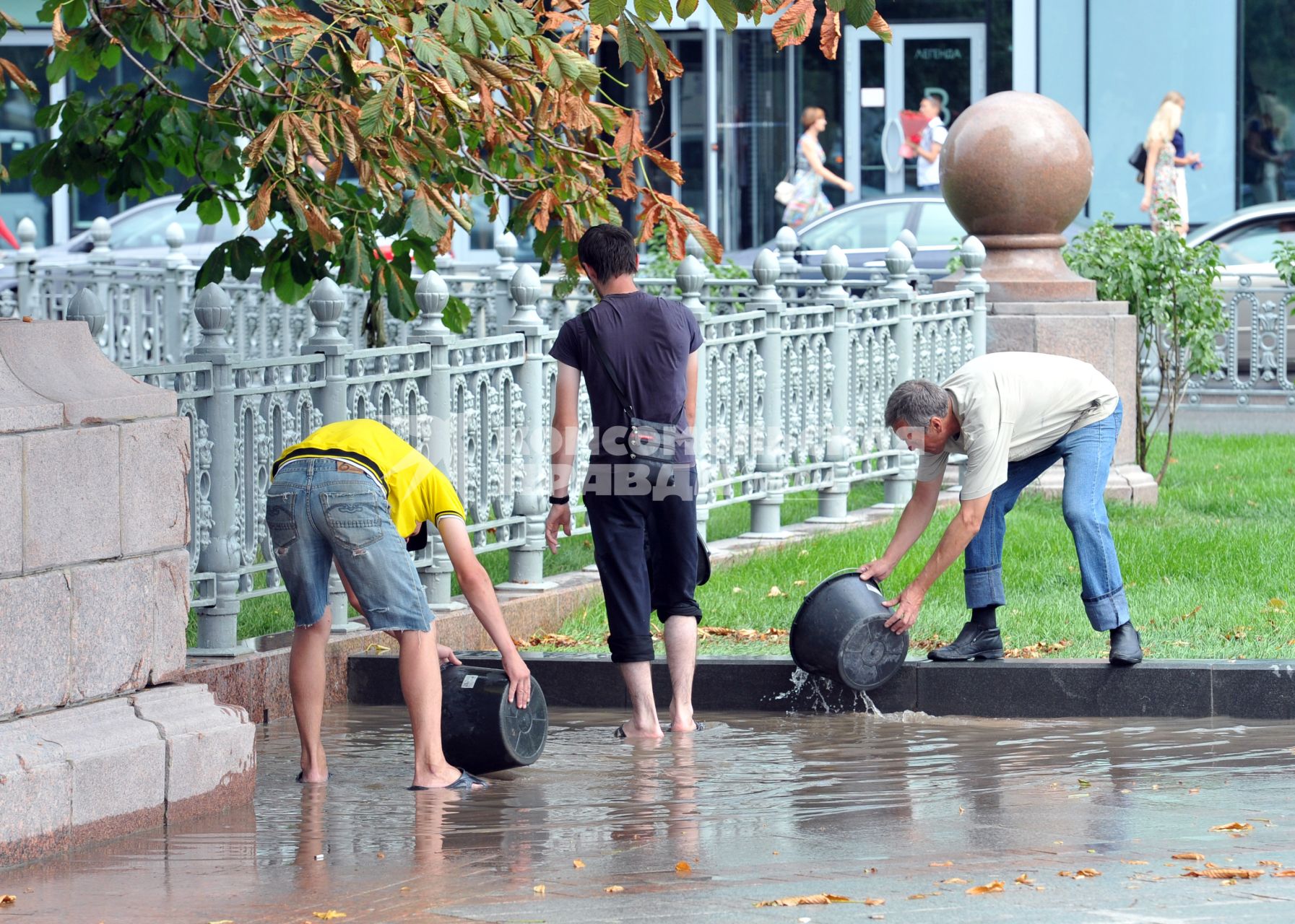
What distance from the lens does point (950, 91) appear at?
26.5 metres

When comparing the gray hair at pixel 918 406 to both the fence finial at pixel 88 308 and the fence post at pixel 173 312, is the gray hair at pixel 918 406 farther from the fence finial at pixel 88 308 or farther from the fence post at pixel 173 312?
the fence post at pixel 173 312

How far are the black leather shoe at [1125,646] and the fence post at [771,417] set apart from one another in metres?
3.32

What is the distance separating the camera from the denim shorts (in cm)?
568

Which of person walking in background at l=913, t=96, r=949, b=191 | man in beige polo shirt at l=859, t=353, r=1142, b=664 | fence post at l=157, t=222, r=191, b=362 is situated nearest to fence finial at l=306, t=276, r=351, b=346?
man in beige polo shirt at l=859, t=353, r=1142, b=664

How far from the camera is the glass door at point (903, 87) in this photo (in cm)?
2634

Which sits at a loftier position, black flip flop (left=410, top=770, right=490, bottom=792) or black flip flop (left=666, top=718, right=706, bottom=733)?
black flip flop (left=410, top=770, right=490, bottom=792)

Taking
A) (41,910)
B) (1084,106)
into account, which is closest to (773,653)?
(41,910)

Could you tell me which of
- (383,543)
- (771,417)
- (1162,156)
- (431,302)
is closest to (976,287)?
(771,417)

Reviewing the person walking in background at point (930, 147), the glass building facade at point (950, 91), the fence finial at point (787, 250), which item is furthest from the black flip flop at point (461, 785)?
the person walking in background at point (930, 147)

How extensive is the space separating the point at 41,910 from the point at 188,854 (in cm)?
60

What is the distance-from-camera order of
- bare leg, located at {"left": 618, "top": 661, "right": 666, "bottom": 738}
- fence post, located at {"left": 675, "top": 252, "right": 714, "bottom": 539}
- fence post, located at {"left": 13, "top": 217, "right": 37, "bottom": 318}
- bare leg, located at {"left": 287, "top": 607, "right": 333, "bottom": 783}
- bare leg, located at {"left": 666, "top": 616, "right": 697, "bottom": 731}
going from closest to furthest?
1. bare leg, located at {"left": 287, "top": 607, "right": 333, "bottom": 783}
2. bare leg, located at {"left": 618, "top": 661, "right": 666, "bottom": 738}
3. bare leg, located at {"left": 666, "top": 616, "right": 697, "bottom": 731}
4. fence post, located at {"left": 675, "top": 252, "right": 714, "bottom": 539}
5. fence post, located at {"left": 13, "top": 217, "right": 37, "bottom": 318}

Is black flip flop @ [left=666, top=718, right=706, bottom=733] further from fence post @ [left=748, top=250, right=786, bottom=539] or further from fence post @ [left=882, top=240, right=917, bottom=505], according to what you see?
fence post @ [left=882, top=240, right=917, bottom=505]

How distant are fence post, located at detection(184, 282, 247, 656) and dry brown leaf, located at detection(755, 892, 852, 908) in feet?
9.80

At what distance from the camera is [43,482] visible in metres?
5.34
